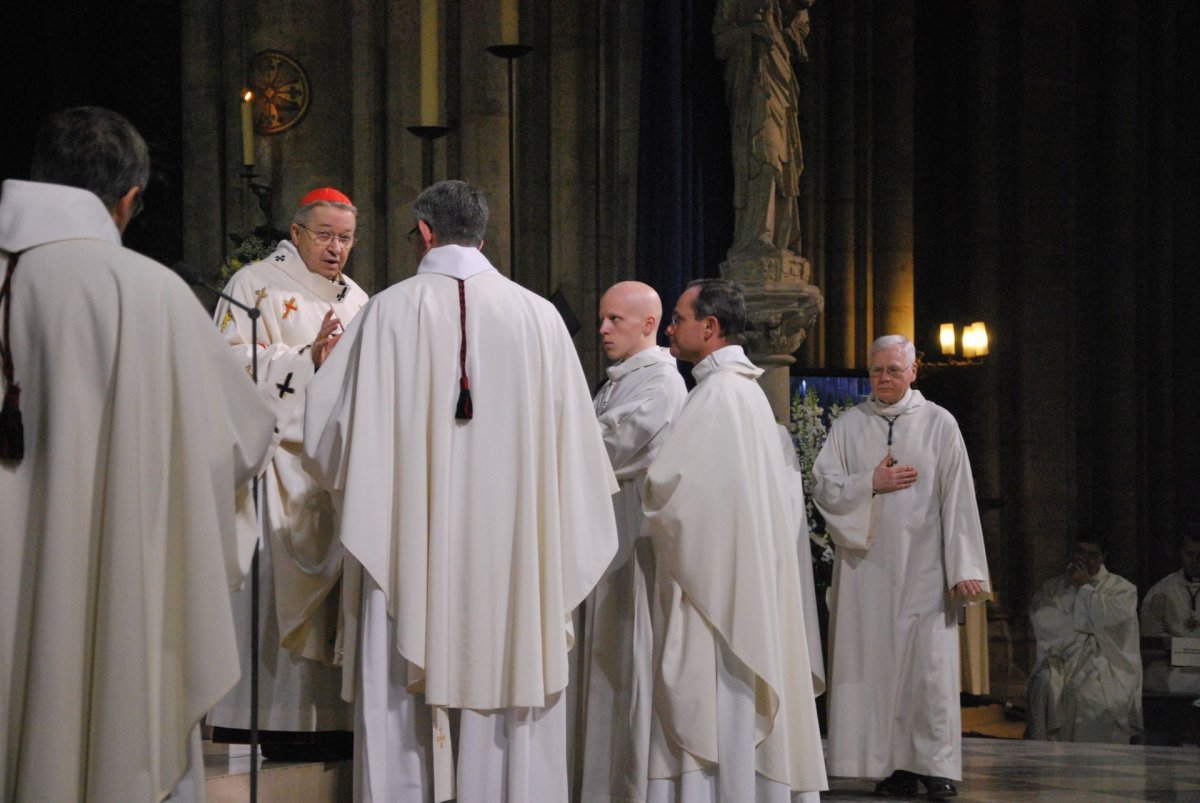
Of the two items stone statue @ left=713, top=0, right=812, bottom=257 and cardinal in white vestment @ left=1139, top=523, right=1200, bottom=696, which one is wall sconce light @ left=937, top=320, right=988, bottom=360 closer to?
cardinal in white vestment @ left=1139, top=523, right=1200, bottom=696

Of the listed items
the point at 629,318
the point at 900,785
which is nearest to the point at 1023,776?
the point at 900,785

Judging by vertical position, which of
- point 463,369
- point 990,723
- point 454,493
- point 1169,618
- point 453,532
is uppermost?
point 463,369

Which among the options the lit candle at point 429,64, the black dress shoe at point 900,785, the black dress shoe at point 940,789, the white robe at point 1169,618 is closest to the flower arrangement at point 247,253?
the lit candle at point 429,64

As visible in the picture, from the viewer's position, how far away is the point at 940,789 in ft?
20.4

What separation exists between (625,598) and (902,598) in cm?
168

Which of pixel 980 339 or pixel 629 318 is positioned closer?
pixel 629 318

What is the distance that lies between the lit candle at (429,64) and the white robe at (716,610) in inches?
48.3

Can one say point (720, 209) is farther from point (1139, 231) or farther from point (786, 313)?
point (1139, 231)

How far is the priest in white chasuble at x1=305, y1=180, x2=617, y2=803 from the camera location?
13.5ft

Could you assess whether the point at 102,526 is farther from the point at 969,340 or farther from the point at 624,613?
the point at 969,340

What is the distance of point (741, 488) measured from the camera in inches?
195

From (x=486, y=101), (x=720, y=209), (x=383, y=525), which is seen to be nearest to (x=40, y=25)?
(x=486, y=101)

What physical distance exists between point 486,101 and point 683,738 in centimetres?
459

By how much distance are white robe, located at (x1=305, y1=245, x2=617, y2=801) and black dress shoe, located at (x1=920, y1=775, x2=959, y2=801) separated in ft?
7.98
